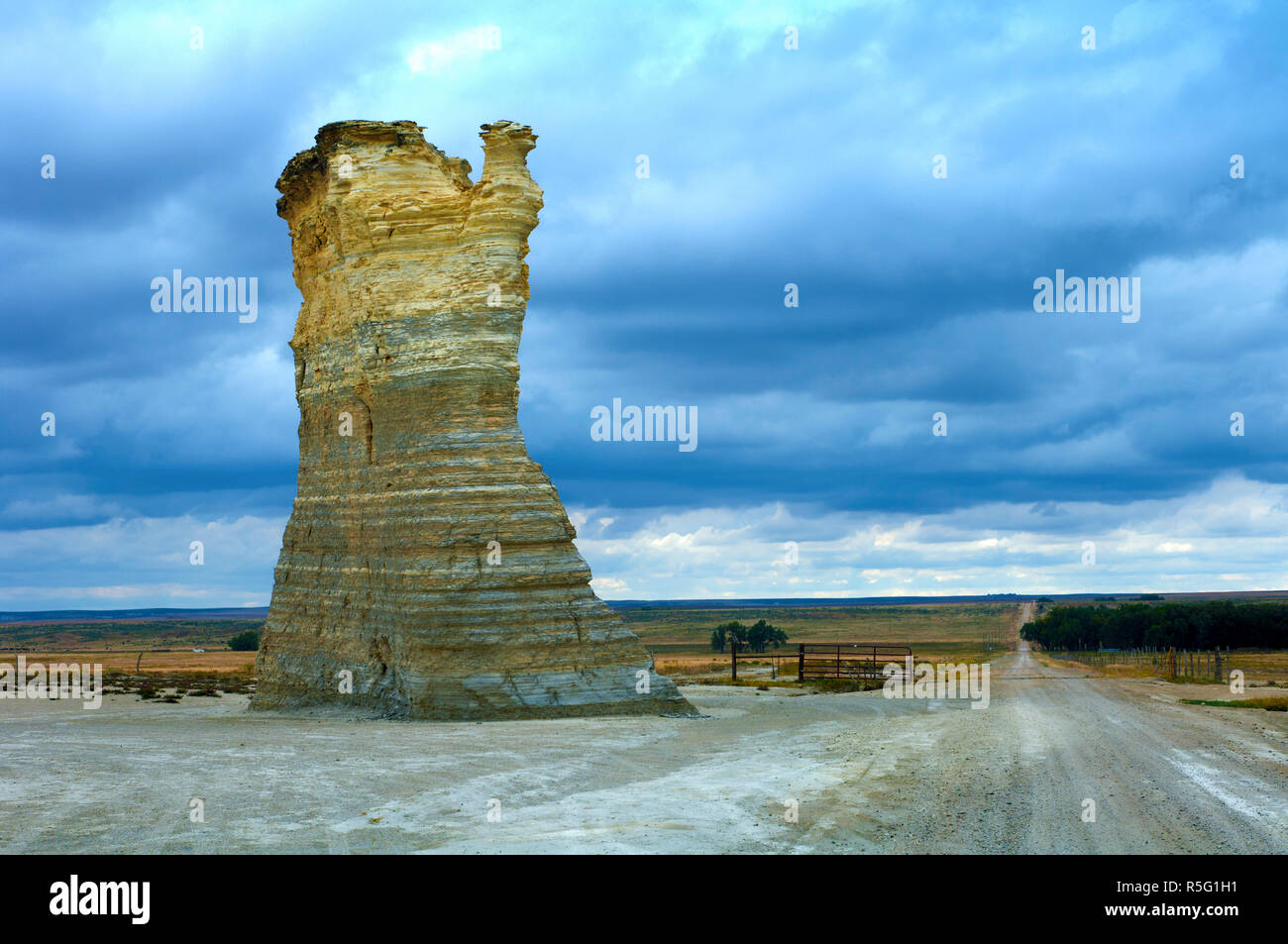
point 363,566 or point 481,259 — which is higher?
point 481,259

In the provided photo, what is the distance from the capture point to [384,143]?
1080 inches

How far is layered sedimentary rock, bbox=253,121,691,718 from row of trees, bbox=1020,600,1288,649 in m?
69.8

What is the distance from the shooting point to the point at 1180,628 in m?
82.5

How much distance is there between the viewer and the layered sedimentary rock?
24078mm

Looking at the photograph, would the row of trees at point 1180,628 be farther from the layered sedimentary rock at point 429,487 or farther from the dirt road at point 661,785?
the layered sedimentary rock at point 429,487

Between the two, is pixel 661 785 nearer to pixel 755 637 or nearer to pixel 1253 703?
pixel 1253 703

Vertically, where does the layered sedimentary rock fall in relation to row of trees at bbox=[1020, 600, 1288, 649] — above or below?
above

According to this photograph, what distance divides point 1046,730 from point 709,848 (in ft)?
44.0

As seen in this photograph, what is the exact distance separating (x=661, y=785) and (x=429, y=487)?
1242cm

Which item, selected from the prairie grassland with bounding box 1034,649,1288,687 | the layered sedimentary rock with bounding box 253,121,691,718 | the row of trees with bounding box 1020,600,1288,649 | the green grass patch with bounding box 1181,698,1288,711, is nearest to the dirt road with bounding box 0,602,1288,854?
the green grass patch with bounding box 1181,698,1288,711

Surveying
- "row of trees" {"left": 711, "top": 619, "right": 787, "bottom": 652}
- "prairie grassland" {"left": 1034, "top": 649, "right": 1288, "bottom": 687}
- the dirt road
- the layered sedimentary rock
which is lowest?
"row of trees" {"left": 711, "top": 619, "right": 787, "bottom": 652}

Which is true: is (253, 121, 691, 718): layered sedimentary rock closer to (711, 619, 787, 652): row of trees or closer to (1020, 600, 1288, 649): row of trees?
(711, 619, 787, 652): row of trees

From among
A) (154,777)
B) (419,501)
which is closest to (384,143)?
(419,501)

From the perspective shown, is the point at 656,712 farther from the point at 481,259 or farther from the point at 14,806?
the point at 14,806
